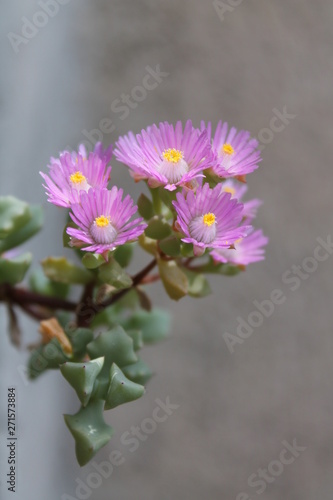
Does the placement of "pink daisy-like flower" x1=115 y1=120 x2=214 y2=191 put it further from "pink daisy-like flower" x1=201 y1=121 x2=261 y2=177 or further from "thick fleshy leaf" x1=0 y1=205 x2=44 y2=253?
"thick fleshy leaf" x1=0 y1=205 x2=44 y2=253

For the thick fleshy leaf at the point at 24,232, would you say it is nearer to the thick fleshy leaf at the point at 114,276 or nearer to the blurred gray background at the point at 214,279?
the thick fleshy leaf at the point at 114,276

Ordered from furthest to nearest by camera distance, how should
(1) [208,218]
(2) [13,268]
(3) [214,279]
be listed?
1. (3) [214,279]
2. (2) [13,268]
3. (1) [208,218]

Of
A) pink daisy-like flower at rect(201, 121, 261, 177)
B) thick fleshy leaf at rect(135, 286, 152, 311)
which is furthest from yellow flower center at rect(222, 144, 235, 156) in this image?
thick fleshy leaf at rect(135, 286, 152, 311)

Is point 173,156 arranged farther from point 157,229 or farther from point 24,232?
point 24,232

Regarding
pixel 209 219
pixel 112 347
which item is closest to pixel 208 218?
pixel 209 219

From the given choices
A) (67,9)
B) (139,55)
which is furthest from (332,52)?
(67,9)
